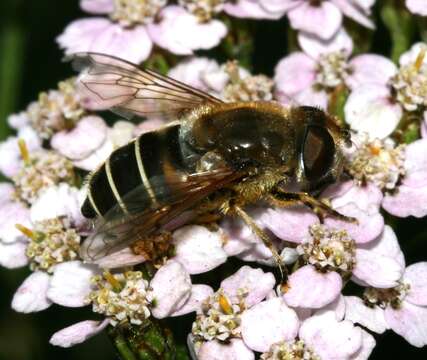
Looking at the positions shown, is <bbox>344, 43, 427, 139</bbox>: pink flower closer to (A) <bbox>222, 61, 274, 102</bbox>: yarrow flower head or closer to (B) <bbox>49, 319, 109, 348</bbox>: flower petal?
(A) <bbox>222, 61, 274, 102</bbox>: yarrow flower head

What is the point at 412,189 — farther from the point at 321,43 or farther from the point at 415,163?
the point at 321,43

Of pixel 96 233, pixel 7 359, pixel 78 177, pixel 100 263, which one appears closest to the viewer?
pixel 96 233

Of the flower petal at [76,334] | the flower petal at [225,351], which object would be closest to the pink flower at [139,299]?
the flower petal at [76,334]

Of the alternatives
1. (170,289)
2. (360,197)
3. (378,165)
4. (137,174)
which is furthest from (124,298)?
(378,165)

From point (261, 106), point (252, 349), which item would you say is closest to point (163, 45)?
point (261, 106)

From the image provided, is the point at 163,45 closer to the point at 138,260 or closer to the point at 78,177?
the point at 78,177

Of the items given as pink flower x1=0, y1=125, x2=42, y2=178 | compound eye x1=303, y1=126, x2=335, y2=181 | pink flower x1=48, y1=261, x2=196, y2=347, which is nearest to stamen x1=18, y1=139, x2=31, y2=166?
pink flower x1=0, y1=125, x2=42, y2=178

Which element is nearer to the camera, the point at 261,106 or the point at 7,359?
the point at 261,106
